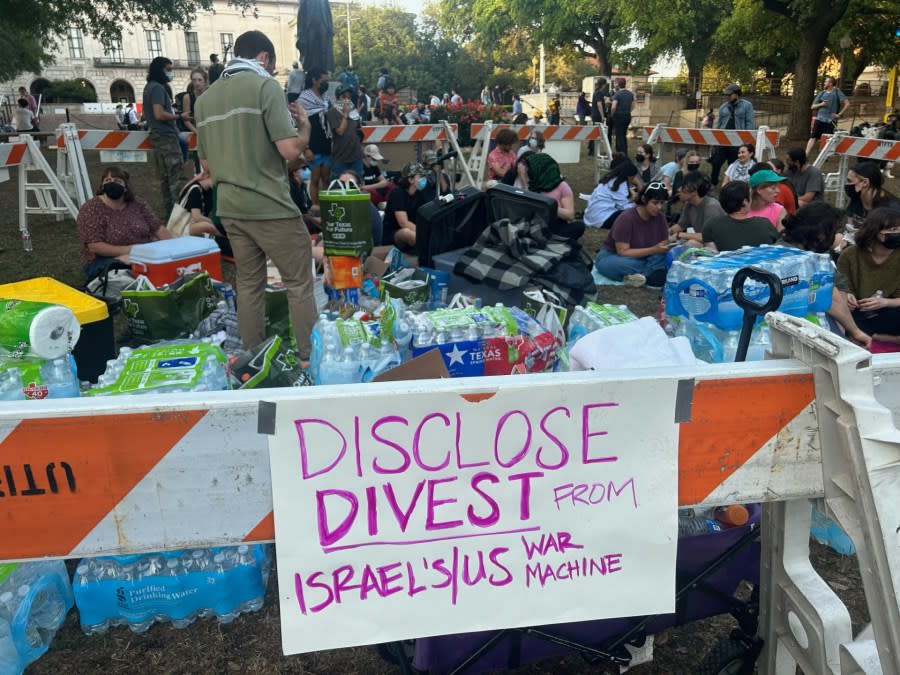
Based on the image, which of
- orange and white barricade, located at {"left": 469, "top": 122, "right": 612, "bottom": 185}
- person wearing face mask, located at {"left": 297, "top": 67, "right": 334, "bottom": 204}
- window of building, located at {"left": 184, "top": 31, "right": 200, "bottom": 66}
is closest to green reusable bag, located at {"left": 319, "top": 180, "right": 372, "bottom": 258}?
person wearing face mask, located at {"left": 297, "top": 67, "right": 334, "bottom": 204}

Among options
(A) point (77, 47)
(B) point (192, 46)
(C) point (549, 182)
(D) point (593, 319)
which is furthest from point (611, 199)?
(B) point (192, 46)

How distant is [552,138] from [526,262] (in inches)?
347

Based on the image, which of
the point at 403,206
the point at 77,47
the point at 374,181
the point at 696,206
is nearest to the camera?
the point at 403,206

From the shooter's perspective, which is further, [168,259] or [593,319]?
[168,259]

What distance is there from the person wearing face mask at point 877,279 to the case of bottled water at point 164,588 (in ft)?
12.6

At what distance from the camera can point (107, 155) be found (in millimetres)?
10711

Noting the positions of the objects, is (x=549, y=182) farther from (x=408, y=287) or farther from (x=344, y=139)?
(x=408, y=287)

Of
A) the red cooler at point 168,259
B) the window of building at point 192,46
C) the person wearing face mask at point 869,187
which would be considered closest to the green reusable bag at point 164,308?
the red cooler at point 168,259

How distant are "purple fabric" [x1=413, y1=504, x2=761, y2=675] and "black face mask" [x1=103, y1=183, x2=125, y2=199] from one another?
16.7 ft

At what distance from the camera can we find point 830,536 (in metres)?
3.25

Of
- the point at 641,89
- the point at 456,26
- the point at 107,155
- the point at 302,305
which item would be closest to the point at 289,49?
the point at 456,26

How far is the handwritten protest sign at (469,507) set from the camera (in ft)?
5.07

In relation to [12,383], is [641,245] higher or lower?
lower

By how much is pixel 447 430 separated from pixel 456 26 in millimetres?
52054
